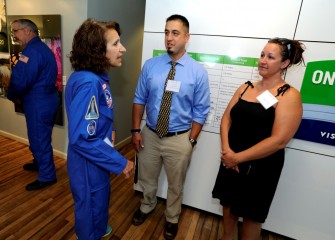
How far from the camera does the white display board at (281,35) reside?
64.4 inches

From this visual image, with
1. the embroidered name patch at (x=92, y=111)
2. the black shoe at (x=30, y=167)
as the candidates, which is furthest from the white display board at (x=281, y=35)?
the black shoe at (x=30, y=167)

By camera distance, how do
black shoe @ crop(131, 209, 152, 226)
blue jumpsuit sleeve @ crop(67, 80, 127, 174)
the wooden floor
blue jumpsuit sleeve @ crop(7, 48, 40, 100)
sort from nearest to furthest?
1. blue jumpsuit sleeve @ crop(67, 80, 127, 174)
2. the wooden floor
3. black shoe @ crop(131, 209, 152, 226)
4. blue jumpsuit sleeve @ crop(7, 48, 40, 100)

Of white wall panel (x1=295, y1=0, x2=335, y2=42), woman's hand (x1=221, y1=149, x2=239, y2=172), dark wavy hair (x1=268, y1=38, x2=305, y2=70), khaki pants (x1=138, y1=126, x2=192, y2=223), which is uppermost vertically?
white wall panel (x1=295, y1=0, x2=335, y2=42)

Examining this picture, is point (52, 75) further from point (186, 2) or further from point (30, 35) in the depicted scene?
point (186, 2)

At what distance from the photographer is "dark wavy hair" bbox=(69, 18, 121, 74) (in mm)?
1106

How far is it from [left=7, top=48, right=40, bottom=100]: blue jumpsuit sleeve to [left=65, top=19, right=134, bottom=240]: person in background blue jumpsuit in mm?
1247

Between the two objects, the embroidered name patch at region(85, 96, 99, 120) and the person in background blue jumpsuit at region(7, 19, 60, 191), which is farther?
the person in background blue jumpsuit at region(7, 19, 60, 191)

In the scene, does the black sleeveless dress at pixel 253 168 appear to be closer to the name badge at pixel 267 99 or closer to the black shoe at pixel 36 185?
the name badge at pixel 267 99

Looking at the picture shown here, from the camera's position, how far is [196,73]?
1.76 metres

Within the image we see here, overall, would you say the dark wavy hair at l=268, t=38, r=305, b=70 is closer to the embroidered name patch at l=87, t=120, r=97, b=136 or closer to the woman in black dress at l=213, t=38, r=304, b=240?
the woman in black dress at l=213, t=38, r=304, b=240

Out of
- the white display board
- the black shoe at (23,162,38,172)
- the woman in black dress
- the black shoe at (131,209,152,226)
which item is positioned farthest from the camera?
the black shoe at (23,162,38,172)

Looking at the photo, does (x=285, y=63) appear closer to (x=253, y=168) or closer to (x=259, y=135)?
(x=259, y=135)

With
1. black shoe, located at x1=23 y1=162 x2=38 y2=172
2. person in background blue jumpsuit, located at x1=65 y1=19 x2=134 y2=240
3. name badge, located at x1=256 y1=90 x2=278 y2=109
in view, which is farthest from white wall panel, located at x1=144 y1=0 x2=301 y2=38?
black shoe, located at x1=23 y1=162 x2=38 y2=172

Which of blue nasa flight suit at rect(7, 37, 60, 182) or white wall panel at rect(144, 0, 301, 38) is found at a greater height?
white wall panel at rect(144, 0, 301, 38)
